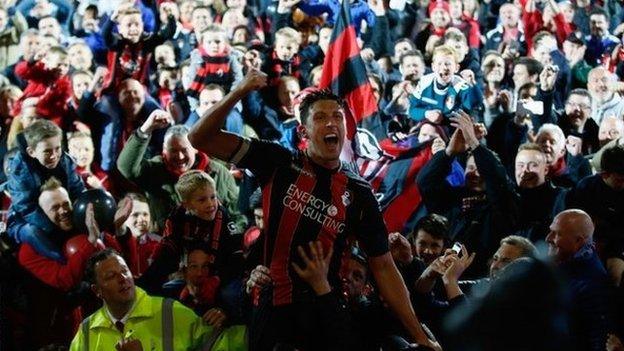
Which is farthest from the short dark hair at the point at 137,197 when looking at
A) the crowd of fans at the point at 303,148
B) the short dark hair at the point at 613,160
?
the short dark hair at the point at 613,160

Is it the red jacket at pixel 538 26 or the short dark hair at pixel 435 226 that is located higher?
the red jacket at pixel 538 26

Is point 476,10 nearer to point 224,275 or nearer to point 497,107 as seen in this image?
point 497,107

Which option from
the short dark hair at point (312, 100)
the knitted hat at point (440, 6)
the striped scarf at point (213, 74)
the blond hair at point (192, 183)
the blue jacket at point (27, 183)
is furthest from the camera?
the knitted hat at point (440, 6)

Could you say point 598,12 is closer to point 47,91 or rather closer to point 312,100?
point 47,91

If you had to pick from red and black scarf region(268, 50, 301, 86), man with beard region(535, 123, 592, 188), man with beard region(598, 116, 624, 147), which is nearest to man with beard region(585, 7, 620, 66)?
man with beard region(598, 116, 624, 147)

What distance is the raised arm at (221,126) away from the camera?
3896 mm

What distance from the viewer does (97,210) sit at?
254 inches

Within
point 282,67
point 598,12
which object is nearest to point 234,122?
point 282,67

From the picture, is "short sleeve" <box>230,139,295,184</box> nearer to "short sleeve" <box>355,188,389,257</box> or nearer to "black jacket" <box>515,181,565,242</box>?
"short sleeve" <box>355,188,389,257</box>

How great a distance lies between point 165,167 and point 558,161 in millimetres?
2711

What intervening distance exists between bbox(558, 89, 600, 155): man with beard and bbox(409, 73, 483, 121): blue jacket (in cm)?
71

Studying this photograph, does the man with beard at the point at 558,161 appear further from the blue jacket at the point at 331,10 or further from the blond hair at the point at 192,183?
the blue jacket at the point at 331,10

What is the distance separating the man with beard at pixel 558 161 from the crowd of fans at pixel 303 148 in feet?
0.05

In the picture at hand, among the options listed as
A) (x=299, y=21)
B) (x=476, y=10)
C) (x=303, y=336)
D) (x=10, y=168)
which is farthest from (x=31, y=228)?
(x=476, y=10)
